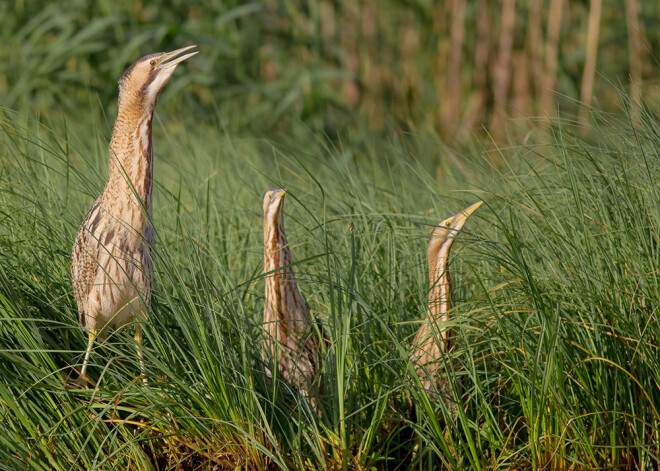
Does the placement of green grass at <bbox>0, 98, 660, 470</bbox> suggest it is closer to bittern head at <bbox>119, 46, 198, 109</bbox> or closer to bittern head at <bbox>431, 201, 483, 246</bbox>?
bittern head at <bbox>431, 201, 483, 246</bbox>

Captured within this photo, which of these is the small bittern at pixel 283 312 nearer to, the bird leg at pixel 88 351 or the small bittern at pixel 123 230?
the small bittern at pixel 123 230

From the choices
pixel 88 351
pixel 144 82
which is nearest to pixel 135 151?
pixel 144 82

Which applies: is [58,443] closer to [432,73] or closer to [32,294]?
[32,294]

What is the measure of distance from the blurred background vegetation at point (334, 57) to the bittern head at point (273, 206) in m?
3.83

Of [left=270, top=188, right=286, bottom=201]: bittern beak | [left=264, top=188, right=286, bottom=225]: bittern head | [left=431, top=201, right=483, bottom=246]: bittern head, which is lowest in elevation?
[left=431, top=201, right=483, bottom=246]: bittern head

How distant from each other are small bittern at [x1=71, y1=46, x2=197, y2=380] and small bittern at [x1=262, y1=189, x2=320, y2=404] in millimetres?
422

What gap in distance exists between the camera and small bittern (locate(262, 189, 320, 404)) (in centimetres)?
294

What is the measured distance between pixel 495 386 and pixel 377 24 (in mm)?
6889

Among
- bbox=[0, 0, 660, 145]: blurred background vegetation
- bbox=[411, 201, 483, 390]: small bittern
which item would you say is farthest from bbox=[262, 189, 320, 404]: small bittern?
bbox=[0, 0, 660, 145]: blurred background vegetation

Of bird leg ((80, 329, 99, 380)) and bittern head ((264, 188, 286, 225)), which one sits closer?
bird leg ((80, 329, 99, 380))

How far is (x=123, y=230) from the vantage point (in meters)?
2.97

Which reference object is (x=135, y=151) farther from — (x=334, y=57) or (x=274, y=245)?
(x=334, y=57)

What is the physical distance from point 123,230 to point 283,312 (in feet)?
2.07

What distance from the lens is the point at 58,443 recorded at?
2654mm
